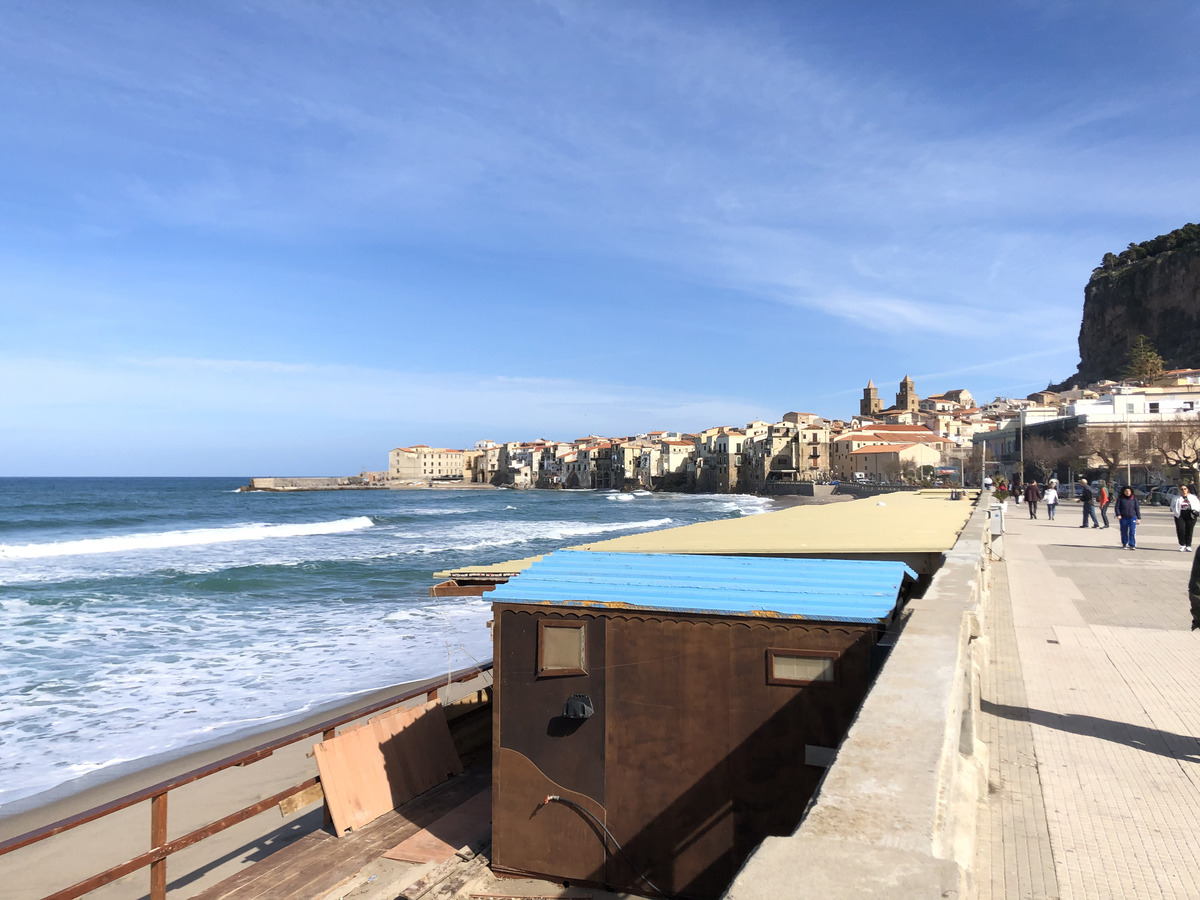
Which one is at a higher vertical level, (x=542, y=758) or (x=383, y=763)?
(x=542, y=758)

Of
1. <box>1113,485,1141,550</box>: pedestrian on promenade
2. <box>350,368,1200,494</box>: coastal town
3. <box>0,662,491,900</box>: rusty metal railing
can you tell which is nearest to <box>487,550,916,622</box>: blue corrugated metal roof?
<box>0,662,491,900</box>: rusty metal railing

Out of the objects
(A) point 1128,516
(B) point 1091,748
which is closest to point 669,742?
(B) point 1091,748

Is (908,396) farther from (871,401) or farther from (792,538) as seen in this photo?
(792,538)

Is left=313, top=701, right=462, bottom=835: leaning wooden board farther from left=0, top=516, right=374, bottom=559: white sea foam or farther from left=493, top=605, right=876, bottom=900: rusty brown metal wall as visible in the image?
left=0, top=516, right=374, bottom=559: white sea foam

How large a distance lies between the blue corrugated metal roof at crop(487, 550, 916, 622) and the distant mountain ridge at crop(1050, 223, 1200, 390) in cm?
10667

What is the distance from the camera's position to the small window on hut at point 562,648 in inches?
199

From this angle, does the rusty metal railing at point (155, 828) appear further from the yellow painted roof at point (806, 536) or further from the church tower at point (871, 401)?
the church tower at point (871, 401)

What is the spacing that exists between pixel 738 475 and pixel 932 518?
10530cm

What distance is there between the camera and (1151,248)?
345ft

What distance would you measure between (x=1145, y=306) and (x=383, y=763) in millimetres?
118099

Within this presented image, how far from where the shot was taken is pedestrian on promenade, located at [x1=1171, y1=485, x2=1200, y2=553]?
51.2 feet

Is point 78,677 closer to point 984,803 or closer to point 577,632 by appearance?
point 577,632

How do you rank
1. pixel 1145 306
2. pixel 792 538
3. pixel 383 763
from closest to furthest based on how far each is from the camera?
1. pixel 383 763
2. pixel 792 538
3. pixel 1145 306

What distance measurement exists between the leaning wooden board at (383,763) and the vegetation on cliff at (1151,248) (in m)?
111
